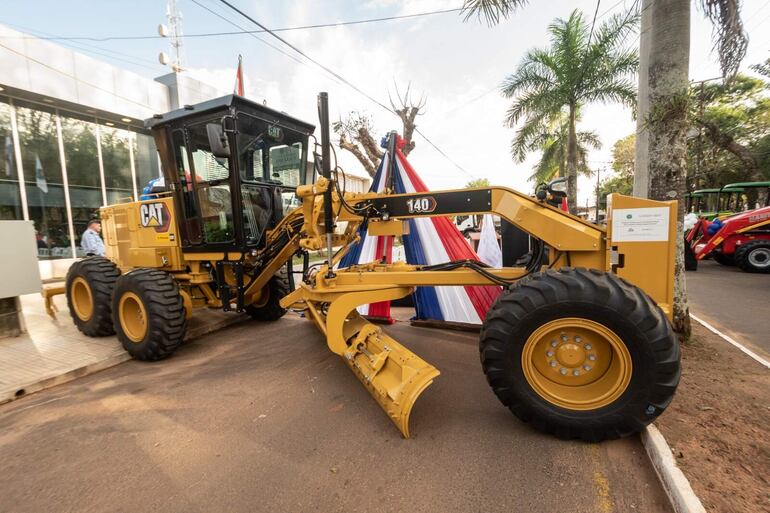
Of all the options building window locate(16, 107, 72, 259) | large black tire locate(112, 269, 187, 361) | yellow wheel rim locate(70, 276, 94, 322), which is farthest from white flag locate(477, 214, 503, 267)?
building window locate(16, 107, 72, 259)

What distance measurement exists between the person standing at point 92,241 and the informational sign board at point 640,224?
30.0ft

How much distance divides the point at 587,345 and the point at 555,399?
448mm

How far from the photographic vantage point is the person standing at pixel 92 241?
7.88 metres

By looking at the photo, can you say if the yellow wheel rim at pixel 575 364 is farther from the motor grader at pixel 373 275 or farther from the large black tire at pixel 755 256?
the large black tire at pixel 755 256

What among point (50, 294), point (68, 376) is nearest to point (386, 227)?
point (68, 376)

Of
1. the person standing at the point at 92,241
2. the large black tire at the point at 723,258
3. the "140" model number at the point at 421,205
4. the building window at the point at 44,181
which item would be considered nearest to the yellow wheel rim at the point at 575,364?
the "140" model number at the point at 421,205

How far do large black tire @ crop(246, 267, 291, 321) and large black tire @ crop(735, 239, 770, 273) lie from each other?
1240 cm

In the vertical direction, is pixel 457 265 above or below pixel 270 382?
above

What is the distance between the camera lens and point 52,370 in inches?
169

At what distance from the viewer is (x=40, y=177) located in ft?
35.0

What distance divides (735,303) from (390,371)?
747cm

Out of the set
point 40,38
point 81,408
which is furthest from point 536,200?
point 40,38

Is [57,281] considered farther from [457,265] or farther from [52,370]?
[457,265]

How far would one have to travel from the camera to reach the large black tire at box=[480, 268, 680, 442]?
2434 millimetres
